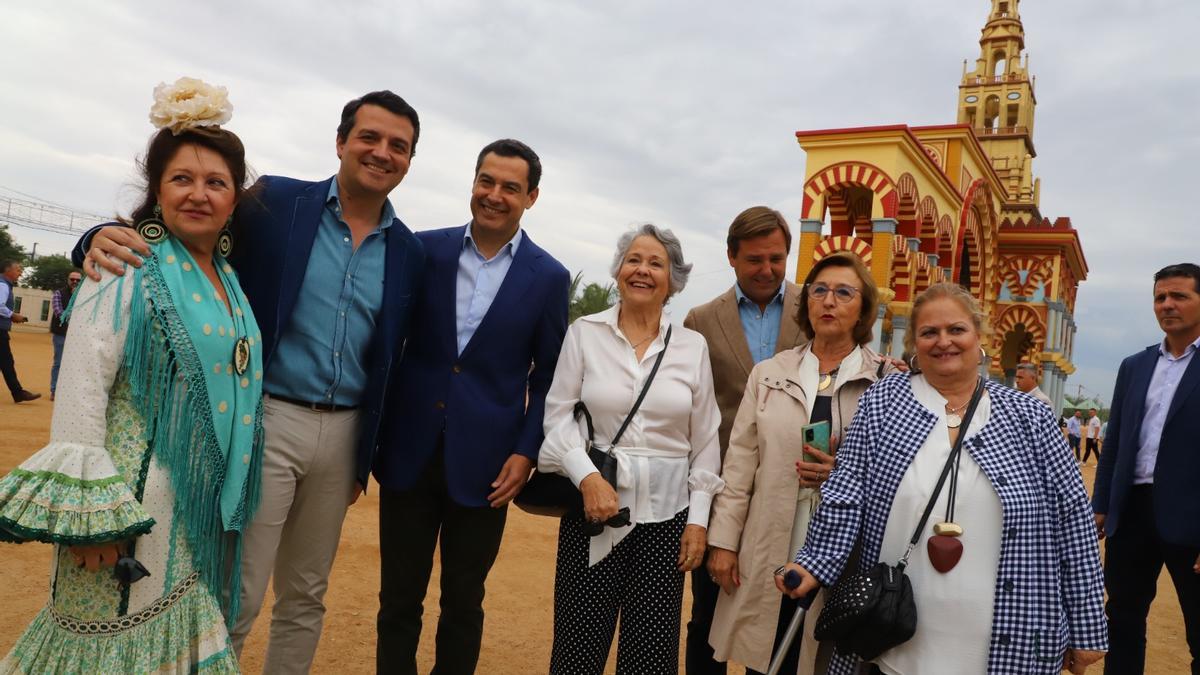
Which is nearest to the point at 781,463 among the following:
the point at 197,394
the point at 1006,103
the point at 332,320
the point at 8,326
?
the point at 332,320

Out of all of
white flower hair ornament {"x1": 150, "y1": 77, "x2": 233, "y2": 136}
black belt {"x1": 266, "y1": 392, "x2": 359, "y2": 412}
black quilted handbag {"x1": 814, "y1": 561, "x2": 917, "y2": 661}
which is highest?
white flower hair ornament {"x1": 150, "y1": 77, "x2": 233, "y2": 136}

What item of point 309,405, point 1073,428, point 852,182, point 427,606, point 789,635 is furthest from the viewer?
point 1073,428

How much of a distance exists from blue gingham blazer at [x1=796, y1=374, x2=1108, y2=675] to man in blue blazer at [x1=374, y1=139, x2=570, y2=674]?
1.13 metres

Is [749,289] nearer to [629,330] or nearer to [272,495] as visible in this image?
[629,330]

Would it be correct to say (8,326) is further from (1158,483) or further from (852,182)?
(852,182)

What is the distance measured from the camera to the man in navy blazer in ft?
11.6

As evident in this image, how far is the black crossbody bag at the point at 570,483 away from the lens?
265 centimetres

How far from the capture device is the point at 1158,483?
3.61m

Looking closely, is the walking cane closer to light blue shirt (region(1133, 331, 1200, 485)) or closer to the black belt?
the black belt

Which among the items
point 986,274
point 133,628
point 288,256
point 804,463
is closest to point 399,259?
point 288,256

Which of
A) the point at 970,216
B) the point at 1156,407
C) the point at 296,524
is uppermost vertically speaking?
the point at 970,216

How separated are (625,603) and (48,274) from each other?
2054 inches

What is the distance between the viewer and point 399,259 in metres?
2.88

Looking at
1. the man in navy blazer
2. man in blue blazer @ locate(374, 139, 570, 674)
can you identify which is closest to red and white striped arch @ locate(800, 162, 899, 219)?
the man in navy blazer
